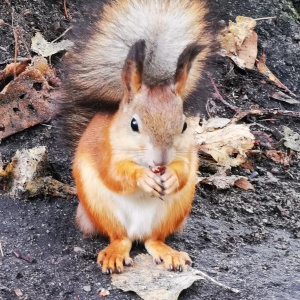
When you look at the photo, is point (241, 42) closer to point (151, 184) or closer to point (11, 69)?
point (11, 69)

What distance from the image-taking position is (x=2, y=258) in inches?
90.6

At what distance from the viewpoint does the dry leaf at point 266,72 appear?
3.77 metres

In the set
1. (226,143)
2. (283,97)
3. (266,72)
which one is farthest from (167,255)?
(266,72)

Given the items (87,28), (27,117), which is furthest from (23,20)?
(87,28)

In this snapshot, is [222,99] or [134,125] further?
[222,99]

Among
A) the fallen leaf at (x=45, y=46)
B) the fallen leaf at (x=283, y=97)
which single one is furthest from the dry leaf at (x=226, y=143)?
the fallen leaf at (x=45, y=46)

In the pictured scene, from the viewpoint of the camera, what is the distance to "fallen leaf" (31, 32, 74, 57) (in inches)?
131

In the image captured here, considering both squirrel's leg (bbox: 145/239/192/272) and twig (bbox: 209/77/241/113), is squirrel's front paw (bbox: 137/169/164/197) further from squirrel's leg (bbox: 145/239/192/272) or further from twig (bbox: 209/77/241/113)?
twig (bbox: 209/77/241/113)

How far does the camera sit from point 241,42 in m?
3.87

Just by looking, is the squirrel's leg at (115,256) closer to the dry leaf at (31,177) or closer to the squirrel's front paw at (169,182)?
the squirrel's front paw at (169,182)

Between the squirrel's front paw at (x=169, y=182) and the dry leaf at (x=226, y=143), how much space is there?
97 cm

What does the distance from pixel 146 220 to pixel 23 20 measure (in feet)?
4.86

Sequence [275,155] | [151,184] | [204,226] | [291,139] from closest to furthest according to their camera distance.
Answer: [151,184], [204,226], [275,155], [291,139]

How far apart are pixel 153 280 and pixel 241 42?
1.93 meters
